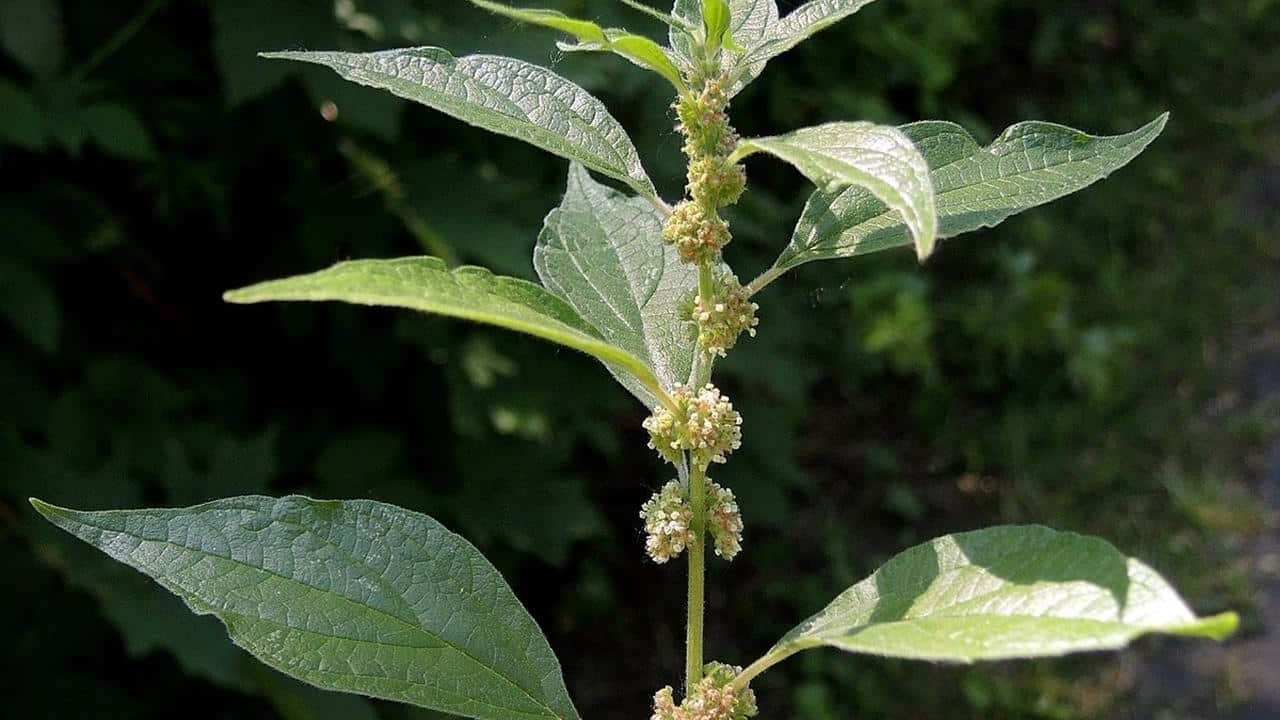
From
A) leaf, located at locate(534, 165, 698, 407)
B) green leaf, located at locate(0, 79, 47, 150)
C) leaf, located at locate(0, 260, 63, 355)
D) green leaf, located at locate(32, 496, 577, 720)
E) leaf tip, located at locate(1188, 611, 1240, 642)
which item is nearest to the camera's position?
leaf tip, located at locate(1188, 611, 1240, 642)

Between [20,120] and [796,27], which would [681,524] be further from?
[20,120]

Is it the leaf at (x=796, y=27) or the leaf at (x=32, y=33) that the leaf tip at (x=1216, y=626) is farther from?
the leaf at (x=32, y=33)

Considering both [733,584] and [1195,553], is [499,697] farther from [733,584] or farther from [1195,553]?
[1195,553]

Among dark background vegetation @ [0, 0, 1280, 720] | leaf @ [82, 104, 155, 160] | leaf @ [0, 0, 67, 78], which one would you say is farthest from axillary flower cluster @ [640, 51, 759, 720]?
leaf @ [0, 0, 67, 78]

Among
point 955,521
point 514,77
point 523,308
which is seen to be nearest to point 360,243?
point 514,77

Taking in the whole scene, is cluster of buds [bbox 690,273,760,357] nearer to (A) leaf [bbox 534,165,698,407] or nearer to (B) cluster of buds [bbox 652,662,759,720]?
(A) leaf [bbox 534,165,698,407]

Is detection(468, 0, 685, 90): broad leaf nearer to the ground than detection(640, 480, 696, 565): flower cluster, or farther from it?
farther from it
